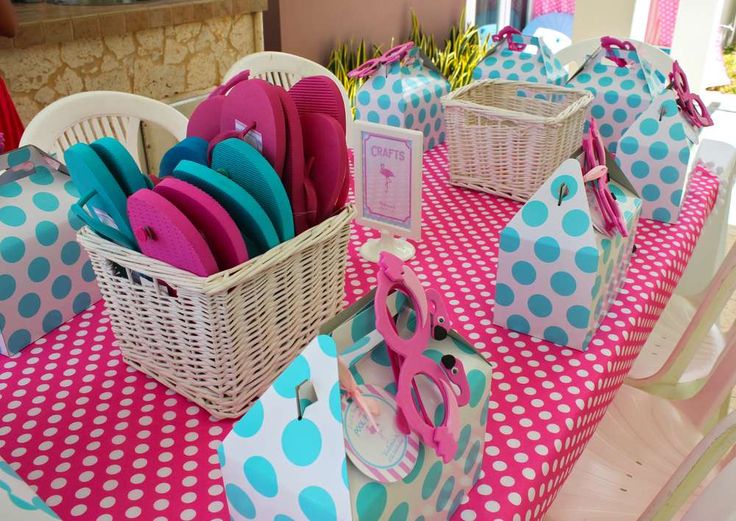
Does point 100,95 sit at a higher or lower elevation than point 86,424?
higher

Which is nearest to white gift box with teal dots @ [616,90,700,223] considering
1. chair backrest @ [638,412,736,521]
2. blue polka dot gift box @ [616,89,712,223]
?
blue polka dot gift box @ [616,89,712,223]

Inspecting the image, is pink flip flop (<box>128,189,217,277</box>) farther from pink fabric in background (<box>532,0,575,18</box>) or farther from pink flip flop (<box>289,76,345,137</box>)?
pink fabric in background (<box>532,0,575,18</box>)

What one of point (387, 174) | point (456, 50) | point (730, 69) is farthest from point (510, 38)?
point (730, 69)

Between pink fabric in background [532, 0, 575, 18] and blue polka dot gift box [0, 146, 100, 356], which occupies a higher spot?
blue polka dot gift box [0, 146, 100, 356]

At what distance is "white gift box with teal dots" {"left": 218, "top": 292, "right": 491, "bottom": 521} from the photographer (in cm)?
55

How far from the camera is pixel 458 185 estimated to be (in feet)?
4.81

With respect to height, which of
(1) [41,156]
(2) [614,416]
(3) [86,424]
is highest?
(1) [41,156]

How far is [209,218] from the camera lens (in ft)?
2.39

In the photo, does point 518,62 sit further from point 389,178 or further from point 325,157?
point 325,157

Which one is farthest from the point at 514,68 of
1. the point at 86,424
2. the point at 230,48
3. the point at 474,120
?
the point at 230,48

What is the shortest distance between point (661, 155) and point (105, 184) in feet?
3.29

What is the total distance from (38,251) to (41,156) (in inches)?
5.8

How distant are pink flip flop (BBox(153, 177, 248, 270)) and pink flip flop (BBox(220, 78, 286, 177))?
11cm

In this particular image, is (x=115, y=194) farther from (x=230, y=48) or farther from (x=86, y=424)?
(x=230, y=48)
